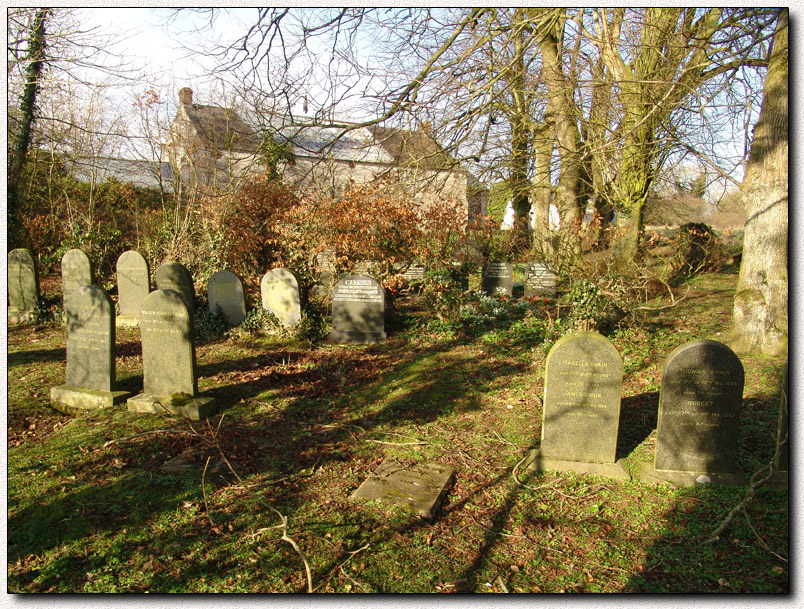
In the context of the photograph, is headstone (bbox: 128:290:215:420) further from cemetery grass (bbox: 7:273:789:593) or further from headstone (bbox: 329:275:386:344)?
headstone (bbox: 329:275:386:344)

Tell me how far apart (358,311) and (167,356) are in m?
4.32

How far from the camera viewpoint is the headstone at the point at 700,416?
4496mm

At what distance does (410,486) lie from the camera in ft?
14.6

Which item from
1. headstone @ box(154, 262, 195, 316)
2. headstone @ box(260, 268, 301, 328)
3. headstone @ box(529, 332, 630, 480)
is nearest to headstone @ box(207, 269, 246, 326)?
headstone @ box(154, 262, 195, 316)

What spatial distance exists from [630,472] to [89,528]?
4418 millimetres

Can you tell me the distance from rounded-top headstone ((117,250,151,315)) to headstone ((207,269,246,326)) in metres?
1.58

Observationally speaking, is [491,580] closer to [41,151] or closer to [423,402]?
[423,402]

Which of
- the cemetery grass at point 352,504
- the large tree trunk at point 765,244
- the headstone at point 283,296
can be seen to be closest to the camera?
the cemetery grass at point 352,504

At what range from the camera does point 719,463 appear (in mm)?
4570

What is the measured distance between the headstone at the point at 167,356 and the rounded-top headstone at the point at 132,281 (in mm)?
5476

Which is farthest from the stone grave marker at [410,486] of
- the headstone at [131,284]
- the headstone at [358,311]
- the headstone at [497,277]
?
the headstone at [497,277]

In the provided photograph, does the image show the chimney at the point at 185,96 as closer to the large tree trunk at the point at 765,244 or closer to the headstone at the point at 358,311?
the headstone at the point at 358,311

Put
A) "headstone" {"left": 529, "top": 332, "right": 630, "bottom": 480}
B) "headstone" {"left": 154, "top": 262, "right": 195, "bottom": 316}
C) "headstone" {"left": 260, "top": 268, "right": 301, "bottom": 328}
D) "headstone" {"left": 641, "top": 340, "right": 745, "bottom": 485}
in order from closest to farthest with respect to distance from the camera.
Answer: "headstone" {"left": 641, "top": 340, "right": 745, "bottom": 485}
"headstone" {"left": 529, "top": 332, "right": 630, "bottom": 480}
"headstone" {"left": 260, "top": 268, "right": 301, "bottom": 328}
"headstone" {"left": 154, "top": 262, "right": 195, "bottom": 316}

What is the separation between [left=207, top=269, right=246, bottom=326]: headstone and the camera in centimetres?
1045
